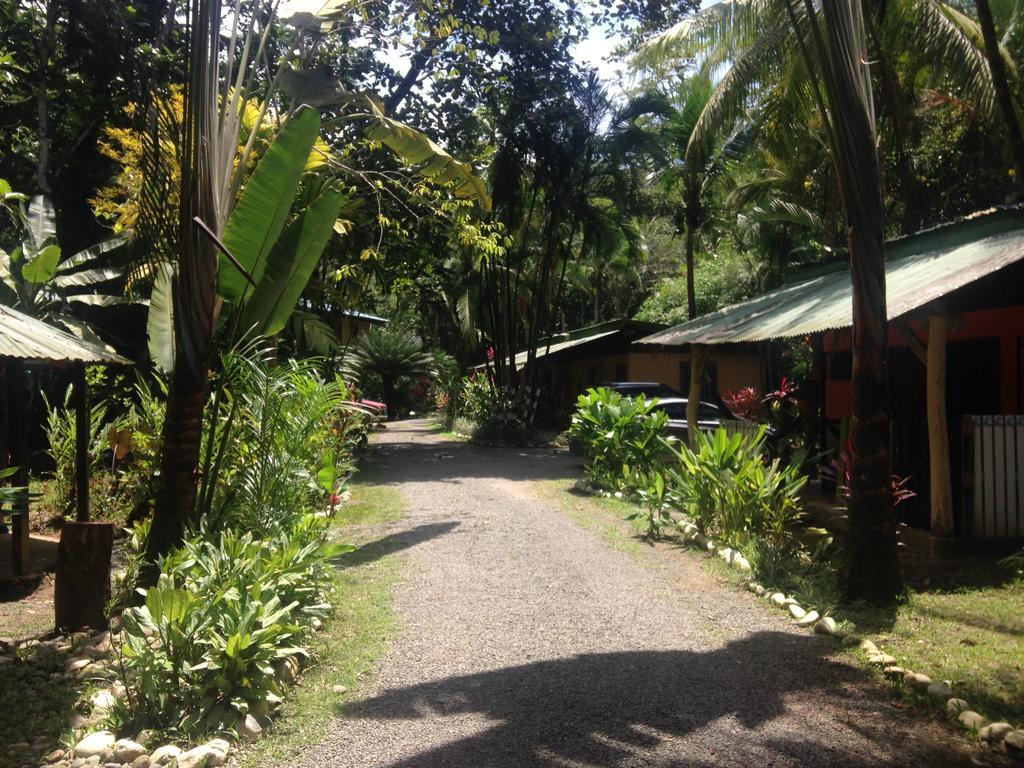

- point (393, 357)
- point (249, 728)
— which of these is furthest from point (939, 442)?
point (393, 357)

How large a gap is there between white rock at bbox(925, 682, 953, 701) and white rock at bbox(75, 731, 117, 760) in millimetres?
4544

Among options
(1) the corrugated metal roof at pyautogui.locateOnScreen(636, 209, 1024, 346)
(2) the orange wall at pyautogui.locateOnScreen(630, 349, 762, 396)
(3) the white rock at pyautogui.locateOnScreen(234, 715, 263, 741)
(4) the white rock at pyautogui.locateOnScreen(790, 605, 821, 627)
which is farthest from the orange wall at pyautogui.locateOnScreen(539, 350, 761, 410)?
(3) the white rock at pyautogui.locateOnScreen(234, 715, 263, 741)

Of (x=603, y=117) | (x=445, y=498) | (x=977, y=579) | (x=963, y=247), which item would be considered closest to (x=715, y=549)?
(x=977, y=579)

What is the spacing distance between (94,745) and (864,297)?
590 centimetres

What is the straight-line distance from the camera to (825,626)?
6637 mm

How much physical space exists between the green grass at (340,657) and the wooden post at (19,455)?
3018mm

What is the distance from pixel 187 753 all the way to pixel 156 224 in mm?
4761

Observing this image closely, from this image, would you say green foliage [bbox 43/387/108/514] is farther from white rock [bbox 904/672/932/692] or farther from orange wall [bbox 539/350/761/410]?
orange wall [bbox 539/350/761/410]

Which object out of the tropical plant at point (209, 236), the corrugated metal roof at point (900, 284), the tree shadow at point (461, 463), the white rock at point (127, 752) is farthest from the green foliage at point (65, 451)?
the corrugated metal roof at point (900, 284)

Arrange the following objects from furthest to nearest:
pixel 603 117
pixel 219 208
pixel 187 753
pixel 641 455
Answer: pixel 603 117 < pixel 641 455 < pixel 219 208 < pixel 187 753

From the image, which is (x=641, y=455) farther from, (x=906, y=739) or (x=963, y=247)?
(x=906, y=739)

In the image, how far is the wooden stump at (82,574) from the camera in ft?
22.8

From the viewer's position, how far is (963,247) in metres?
10.1

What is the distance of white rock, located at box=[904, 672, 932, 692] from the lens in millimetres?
5445
